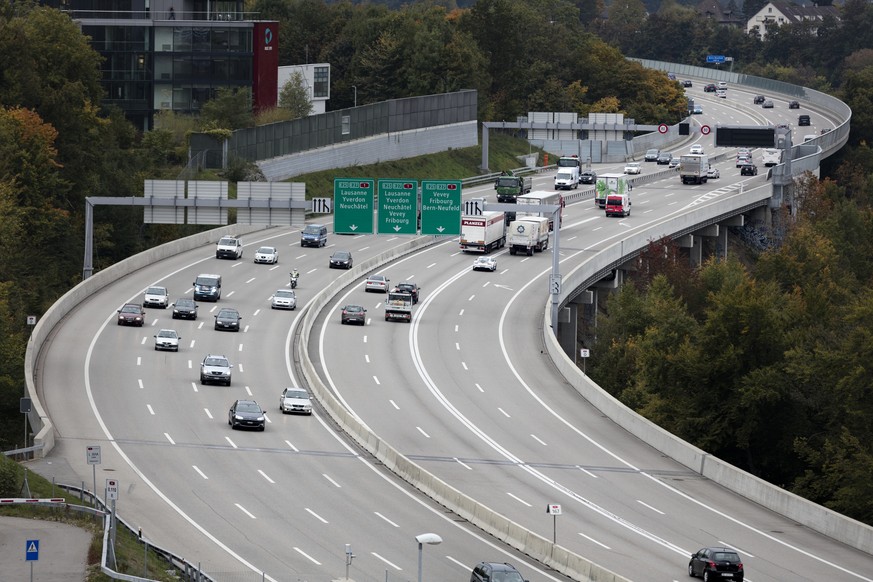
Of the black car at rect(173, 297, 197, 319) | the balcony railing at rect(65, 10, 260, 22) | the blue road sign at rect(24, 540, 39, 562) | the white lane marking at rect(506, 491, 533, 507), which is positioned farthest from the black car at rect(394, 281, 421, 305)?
the blue road sign at rect(24, 540, 39, 562)

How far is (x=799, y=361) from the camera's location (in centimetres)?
6681

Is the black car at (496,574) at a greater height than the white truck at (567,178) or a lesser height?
lesser

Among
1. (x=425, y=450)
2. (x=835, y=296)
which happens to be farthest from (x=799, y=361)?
(x=835, y=296)

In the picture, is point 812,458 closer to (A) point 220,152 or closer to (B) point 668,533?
(B) point 668,533

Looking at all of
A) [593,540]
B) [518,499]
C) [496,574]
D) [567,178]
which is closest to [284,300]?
[518,499]

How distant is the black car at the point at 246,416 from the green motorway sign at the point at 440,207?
2137 centimetres

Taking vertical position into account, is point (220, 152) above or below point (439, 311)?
above

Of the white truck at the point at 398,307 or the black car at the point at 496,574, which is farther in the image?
the white truck at the point at 398,307

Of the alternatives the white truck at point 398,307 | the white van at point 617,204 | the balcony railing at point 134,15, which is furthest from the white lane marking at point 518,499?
the balcony railing at point 134,15

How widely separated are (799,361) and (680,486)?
14.9 m

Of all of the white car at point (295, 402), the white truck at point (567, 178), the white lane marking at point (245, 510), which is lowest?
the white lane marking at point (245, 510)

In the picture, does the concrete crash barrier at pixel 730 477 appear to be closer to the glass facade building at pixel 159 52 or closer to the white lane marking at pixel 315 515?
the white lane marking at pixel 315 515

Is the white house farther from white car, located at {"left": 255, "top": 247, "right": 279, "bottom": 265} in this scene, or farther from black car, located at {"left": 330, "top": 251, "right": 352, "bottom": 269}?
black car, located at {"left": 330, "top": 251, "right": 352, "bottom": 269}

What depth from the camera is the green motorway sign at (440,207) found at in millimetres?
78000
